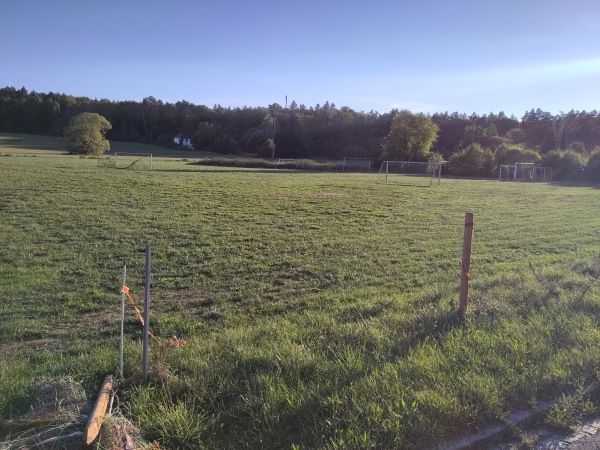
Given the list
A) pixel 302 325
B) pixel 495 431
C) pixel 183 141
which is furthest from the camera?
pixel 183 141

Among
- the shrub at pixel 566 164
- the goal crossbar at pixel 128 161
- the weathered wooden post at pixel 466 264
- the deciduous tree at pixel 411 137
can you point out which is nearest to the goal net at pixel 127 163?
the goal crossbar at pixel 128 161

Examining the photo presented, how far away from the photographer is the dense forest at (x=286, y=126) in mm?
89938

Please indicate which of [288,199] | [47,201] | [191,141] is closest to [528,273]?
[288,199]

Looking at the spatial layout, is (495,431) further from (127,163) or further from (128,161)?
(128,161)

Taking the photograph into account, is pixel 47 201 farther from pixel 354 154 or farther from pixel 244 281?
pixel 354 154

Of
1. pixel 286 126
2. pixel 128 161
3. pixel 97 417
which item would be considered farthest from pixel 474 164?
pixel 97 417

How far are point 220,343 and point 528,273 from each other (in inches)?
220

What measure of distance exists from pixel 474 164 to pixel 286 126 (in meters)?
52.1

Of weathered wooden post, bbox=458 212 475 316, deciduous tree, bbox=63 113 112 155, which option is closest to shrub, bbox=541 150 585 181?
weathered wooden post, bbox=458 212 475 316

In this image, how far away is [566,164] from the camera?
182 feet

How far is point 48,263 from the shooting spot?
8.89m

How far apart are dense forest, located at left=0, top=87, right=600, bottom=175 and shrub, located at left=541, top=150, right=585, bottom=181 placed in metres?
5.46

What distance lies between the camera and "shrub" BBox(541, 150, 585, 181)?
176ft

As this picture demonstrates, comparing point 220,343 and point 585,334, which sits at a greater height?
point 585,334
